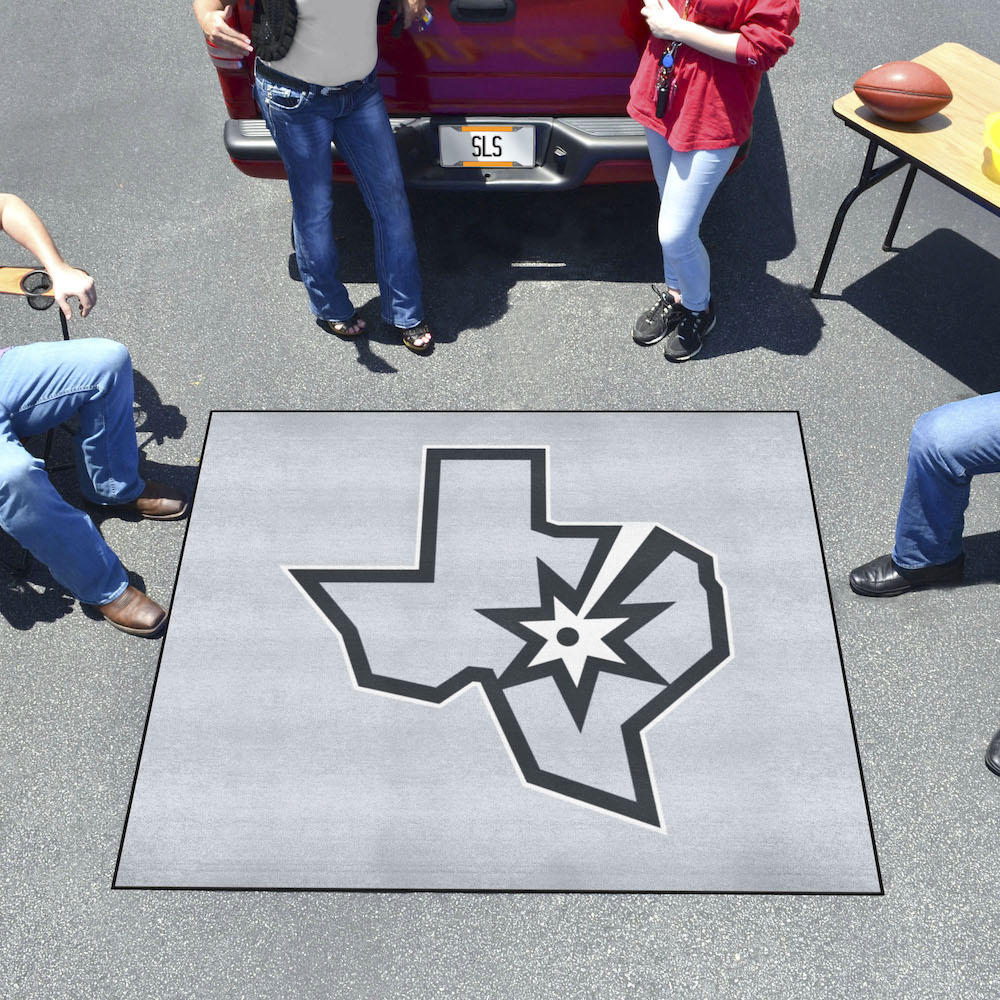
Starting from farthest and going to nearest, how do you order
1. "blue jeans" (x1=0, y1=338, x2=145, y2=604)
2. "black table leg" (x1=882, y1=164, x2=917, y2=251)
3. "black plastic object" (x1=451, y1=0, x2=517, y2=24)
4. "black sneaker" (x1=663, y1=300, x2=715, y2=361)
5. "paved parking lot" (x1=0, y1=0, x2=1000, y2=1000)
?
"black table leg" (x1=882, y1=164, x2=917, y2=251), "black sneaker" (x1=663, y1=300, x2=715, y2=361), "black plastic object" (x1=451, y1=0, x2=517, y2=24), "blue jeans" (x1=0, y1=338, x2=145, y2=604), "paved parking lot" (x1=0, y1=0, x2=1000, y2=1000)

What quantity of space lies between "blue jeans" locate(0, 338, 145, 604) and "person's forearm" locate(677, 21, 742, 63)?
5.97 ft

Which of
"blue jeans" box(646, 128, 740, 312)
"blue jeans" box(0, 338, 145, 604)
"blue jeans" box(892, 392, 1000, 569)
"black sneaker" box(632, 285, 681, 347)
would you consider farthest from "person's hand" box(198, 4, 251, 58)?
"blue jeans" box(892, 392, 1000, 569)

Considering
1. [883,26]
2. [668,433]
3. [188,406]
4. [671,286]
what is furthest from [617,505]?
[883,26]

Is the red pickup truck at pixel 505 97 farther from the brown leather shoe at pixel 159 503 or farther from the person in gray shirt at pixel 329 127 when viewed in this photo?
the brown leather shoe at pixel 159 503

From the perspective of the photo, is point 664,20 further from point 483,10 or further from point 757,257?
point 757,257

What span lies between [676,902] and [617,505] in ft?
3.96

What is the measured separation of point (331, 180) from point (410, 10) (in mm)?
565

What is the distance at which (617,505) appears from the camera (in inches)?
126

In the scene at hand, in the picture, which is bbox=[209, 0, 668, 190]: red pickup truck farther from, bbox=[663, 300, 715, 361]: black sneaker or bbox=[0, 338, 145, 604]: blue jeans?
bbox=[0, 338, 145, 604]: blue jeans

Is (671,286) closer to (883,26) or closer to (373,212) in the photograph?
(373,212)

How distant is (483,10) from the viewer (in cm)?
318

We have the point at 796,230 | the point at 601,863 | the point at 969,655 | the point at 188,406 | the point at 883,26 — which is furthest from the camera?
the point at 883,26

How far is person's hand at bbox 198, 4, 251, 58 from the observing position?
2926mm

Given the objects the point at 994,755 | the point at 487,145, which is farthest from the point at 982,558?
the point at 487,145
